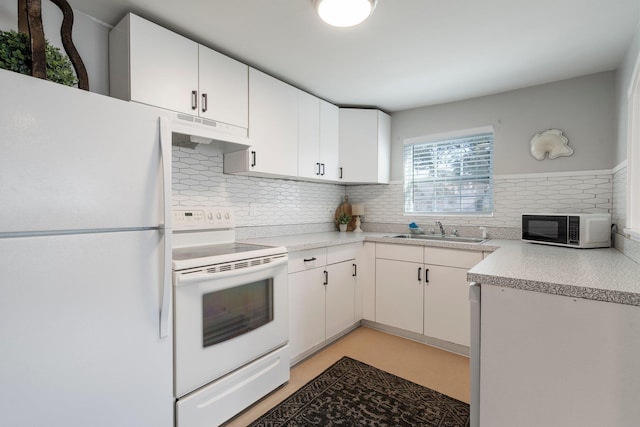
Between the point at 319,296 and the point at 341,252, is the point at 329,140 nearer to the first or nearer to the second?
the point at 341,252

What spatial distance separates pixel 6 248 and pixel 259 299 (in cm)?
123

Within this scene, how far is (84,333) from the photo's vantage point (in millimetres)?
1150

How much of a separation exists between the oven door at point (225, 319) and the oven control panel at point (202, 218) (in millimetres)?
637

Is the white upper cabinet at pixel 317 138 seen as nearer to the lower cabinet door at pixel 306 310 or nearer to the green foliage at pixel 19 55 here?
the lower cabinet door at pixel 306 310

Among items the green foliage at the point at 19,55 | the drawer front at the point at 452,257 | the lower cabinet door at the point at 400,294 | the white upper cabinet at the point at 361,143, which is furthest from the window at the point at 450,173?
the green foliage at the point at 19,55

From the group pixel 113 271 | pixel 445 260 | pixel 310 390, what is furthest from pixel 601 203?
pixel 113 271

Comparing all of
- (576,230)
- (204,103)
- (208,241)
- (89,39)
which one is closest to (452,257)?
(576,230)

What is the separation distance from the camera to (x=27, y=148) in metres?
1.03

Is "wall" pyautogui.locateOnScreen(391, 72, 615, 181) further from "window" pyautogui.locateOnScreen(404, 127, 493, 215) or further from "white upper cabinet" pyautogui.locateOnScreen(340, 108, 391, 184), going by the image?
"white upper cabinet" pyautogui.locateOnScreen(340, 108, 391, 184)

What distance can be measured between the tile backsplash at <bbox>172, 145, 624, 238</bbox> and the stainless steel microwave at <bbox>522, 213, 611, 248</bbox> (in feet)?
0.42

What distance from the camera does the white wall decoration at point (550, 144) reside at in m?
2.54

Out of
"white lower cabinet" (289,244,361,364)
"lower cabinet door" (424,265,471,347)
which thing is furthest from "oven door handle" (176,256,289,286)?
"lower cabinet door" (424,265,471,347)

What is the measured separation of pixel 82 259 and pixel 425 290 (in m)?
2.46

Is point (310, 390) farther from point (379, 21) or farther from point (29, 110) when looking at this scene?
point (379, 21)
